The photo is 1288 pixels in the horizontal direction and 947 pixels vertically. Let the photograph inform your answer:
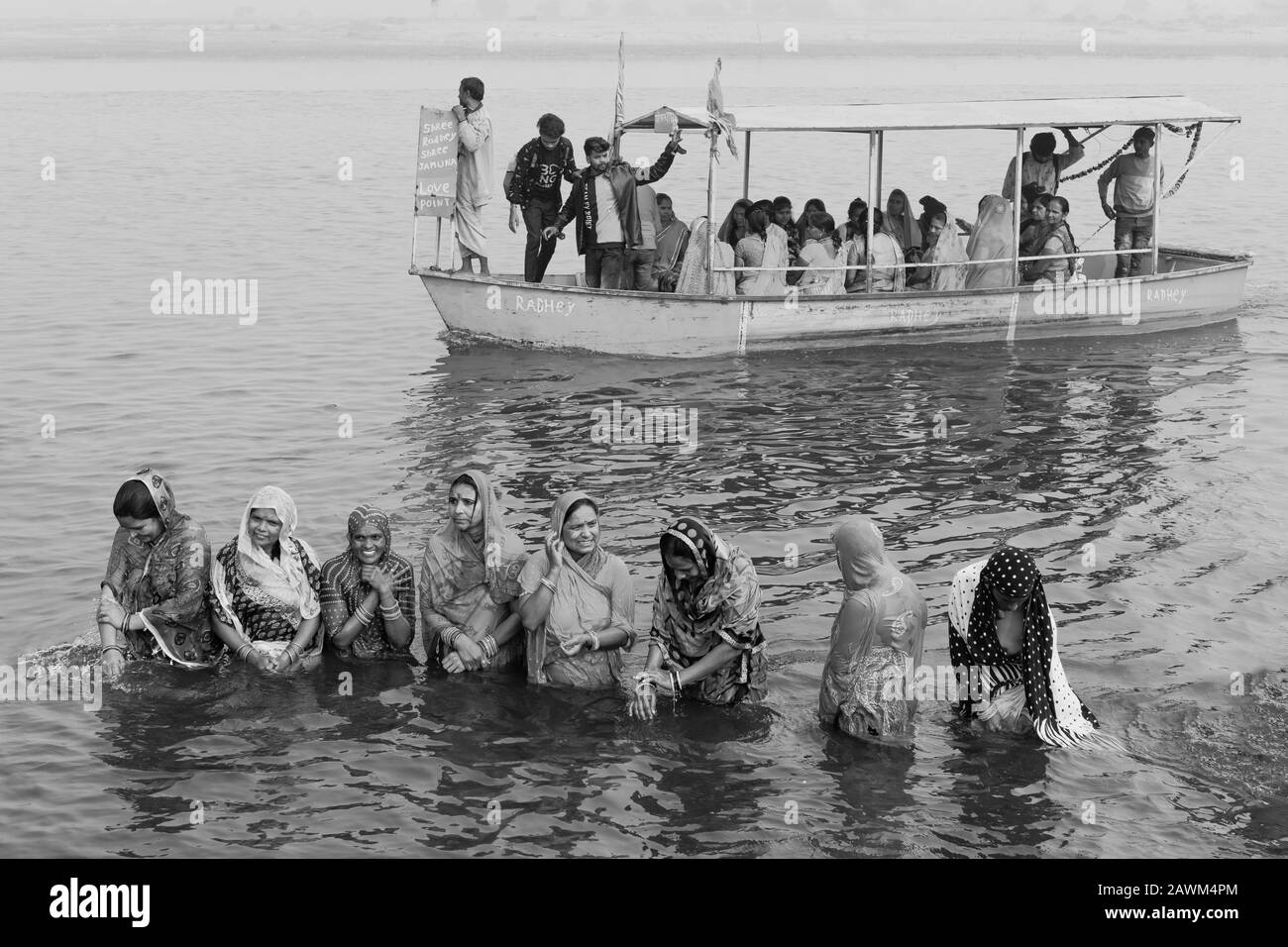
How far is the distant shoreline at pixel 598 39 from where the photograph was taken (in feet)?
228

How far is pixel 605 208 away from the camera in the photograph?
1428cm

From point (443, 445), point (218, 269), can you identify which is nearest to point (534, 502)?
point (443, 445)

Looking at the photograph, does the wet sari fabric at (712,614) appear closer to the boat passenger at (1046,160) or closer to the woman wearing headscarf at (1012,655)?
the woman wearing headscarf at (1012,655)

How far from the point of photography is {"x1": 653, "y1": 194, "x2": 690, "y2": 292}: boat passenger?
49.1 ft

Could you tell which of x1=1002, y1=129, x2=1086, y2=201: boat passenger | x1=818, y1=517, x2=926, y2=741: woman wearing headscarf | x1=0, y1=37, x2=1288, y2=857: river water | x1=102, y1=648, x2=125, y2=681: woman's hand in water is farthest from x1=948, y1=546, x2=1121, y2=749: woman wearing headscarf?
x1=1002, y1=129, x2=1086, y2=201: boat passenger

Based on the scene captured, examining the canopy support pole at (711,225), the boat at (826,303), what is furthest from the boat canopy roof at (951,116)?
the canopy support pole at (711,225)

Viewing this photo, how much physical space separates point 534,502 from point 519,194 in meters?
4.90

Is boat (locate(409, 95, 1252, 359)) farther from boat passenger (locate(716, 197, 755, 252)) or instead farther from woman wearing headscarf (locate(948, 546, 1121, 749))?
woman wearing headscarf (locate(948, 546, 1121, 749))

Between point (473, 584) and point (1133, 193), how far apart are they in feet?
36.0

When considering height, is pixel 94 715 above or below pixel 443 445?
below

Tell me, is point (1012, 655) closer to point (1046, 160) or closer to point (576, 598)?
point (576, 598)
